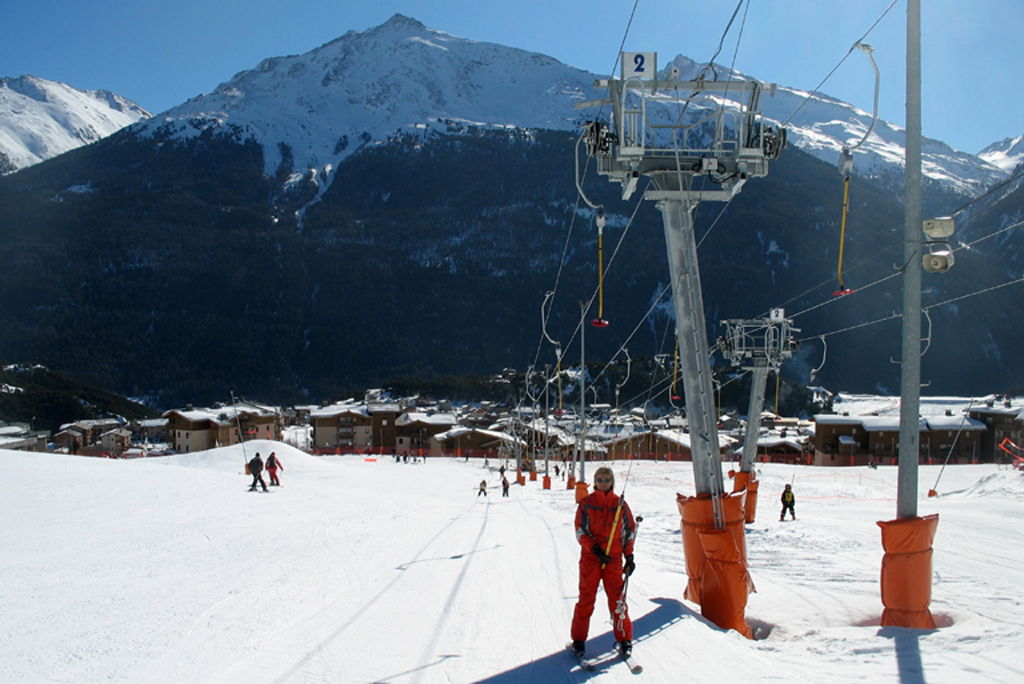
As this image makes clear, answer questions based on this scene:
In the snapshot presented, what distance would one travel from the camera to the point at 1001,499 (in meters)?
Result: 22.7

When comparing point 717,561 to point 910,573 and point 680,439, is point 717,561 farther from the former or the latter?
point 680,439

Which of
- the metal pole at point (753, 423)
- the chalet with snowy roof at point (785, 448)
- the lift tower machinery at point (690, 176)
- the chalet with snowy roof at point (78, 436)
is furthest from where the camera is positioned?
the chalet with snowy roof at point (78, 436)

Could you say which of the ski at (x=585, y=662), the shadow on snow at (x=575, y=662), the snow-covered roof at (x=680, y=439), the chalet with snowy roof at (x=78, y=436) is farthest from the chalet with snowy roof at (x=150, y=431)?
the ski at (x=585, y=662)

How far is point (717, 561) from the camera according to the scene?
7.73 m

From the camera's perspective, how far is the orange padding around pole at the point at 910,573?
22.4ft

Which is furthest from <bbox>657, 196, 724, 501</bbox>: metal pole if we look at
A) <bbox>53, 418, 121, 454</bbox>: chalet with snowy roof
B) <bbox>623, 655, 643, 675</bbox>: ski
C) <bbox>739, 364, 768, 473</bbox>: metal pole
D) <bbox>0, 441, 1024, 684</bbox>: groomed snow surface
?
<bbox>53, 418, 121, 454</bbox>: chalet with snowy roof

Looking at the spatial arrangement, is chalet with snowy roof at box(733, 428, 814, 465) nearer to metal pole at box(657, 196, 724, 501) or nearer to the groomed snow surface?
the groomed snow surface

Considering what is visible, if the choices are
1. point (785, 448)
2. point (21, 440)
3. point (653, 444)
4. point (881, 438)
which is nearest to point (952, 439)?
point (881, 438)

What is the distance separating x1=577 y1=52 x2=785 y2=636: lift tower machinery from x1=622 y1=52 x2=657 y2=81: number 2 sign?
1 centimetres

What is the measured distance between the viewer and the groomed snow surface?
5.33 meters

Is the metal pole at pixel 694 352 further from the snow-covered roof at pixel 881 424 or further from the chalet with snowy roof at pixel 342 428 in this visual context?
the chalet with snowy roof at pixel 342 428

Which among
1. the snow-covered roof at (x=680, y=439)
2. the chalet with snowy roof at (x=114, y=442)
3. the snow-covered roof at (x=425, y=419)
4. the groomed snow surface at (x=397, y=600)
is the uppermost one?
the groomed snow surface at (x=397, y=600)

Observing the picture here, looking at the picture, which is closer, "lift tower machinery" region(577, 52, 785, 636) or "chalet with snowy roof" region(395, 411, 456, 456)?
"lift tower machinery" region(577, 52, 785, 636)

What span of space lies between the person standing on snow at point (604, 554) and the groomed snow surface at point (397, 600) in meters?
0.26
